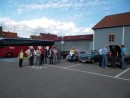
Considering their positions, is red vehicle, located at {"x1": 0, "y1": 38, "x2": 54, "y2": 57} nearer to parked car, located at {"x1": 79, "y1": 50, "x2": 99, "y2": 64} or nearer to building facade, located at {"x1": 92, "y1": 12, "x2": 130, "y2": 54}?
parked car, located at {"x1": 79, "y1": 50, "x2": 99, "y2": 64}

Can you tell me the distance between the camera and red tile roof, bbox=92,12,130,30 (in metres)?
27.8

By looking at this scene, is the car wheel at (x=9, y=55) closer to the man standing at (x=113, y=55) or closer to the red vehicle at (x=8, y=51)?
the red vehicle at (x=8, y=51)

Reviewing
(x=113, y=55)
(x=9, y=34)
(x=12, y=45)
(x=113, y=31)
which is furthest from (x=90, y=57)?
(x=9, y=34)

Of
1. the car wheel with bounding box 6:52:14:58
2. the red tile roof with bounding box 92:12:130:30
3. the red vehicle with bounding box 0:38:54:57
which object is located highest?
the red tile roof with bounding box 92:12:130:30

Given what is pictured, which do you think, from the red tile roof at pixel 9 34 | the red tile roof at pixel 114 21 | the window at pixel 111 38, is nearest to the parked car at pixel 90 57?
the window at pixel 111 38

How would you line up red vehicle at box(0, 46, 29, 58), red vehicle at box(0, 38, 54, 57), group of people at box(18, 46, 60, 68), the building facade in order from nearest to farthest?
group of people at box(18, 46, 60, 68) < red vehicle at box(0, 38, 54, 57) < red vehicle at box(0, 46, 29, 58) < the building facade

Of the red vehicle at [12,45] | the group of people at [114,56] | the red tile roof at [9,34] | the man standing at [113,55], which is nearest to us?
the group of people at [114,56]

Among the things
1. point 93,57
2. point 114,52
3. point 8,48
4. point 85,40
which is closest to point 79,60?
point 93,57

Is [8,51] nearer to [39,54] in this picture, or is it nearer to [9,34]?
[39,54]

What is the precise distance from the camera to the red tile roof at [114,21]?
91.0 ft

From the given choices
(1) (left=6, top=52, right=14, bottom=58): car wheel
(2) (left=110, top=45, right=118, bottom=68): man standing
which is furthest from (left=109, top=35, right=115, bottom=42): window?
(1) (left=6, top=52, right=14, bottom=58): car wheel

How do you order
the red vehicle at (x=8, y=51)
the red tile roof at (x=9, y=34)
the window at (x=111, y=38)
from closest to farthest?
the red vehicle at (x=8, y=51) → the window at (x=111, y=38) → the red tile roof at (x=9, y=34)

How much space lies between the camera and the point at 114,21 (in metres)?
29.8

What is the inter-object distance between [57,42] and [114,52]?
3156 cm
